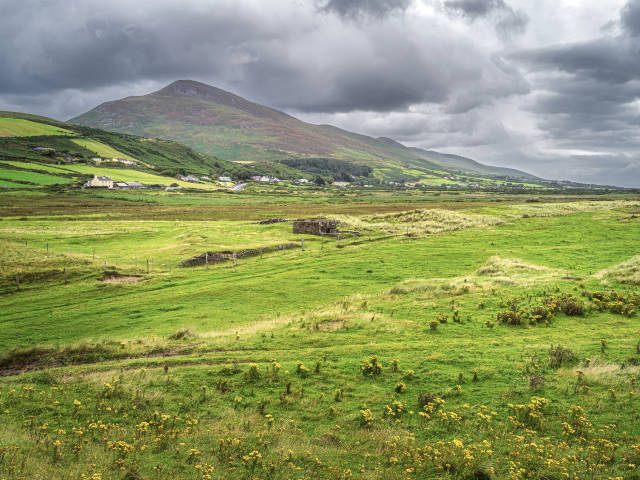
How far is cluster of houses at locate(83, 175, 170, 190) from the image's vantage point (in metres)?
168

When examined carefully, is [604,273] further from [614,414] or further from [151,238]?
[151,238]

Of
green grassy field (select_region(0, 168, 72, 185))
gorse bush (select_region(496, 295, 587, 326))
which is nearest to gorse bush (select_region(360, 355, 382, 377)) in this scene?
gorse bush (select_region(496, 295, 587, 326))

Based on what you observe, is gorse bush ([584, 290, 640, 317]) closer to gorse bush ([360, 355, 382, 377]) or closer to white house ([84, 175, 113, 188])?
gorse bush ([360, 355, 382, 377])

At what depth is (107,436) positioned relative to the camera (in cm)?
1041

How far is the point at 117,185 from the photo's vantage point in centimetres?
17725

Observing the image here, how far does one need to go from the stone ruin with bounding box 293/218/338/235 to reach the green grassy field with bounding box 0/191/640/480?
2915 cm

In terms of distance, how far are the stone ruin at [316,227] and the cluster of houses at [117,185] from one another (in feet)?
460

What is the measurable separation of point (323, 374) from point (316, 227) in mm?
54897

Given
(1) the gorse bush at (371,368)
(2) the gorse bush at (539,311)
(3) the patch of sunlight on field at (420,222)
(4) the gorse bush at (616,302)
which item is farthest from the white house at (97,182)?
(4) the gorse bush at (616,302)

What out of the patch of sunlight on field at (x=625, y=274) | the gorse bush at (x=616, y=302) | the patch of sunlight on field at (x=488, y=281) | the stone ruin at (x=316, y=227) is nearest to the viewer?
the gorse bush at (x=616, y=302)

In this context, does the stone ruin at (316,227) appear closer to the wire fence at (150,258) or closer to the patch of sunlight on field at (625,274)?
the wire fence at (150,258)

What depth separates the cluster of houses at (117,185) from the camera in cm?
16825

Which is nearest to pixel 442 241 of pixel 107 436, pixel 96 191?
pixel 107 436

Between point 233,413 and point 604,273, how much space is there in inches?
1186
